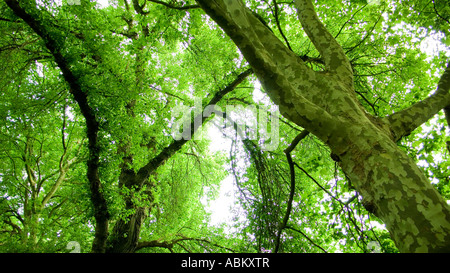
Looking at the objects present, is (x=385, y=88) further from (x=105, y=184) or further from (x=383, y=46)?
(x=105, y=184)

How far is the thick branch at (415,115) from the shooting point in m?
1.99

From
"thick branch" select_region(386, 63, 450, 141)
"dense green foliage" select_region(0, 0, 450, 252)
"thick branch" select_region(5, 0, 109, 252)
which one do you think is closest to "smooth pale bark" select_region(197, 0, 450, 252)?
"thick branch" select_region(386, 63, 450, 141)

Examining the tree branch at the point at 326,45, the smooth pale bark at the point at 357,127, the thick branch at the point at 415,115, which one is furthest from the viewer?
the tree branch at the point at 326,45

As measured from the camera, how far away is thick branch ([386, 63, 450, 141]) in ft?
6.54

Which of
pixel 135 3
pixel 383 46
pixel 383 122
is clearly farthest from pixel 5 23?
pixel 383 46

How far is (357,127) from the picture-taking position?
1.75 meters

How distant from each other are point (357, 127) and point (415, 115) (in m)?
0.76

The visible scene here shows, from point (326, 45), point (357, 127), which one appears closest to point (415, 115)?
point (357, 127)

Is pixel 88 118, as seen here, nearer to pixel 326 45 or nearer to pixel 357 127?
pixel 326 45

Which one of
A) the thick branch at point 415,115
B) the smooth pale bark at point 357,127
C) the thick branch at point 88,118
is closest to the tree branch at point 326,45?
the smooth pale bark at point 357,127

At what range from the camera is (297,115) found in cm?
180

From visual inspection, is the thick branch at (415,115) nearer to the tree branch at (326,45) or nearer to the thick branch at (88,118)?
the tree branch at (326,45)

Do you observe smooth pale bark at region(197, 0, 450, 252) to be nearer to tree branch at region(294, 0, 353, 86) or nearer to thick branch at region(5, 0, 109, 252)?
tree branch at region(294, 0, 353, 86)

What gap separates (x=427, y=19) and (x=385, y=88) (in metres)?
1.38
